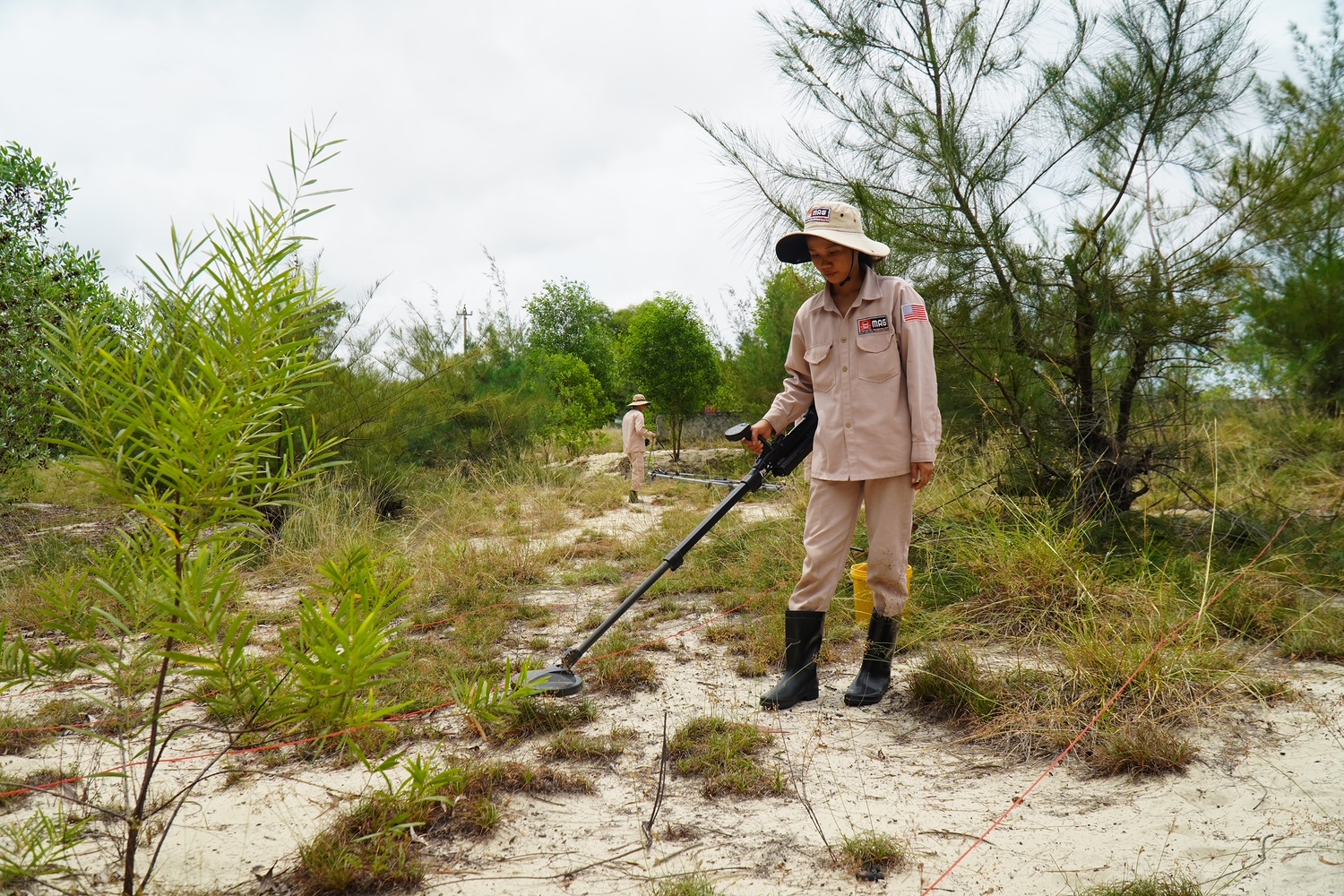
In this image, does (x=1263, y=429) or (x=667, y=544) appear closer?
(x=667, y=544)

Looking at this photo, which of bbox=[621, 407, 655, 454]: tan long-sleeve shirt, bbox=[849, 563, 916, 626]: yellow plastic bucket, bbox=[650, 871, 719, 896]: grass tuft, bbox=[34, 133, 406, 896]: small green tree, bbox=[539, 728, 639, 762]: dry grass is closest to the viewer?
bbox=[34, 133, 406, 896]: small green tree

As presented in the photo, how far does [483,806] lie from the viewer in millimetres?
2084

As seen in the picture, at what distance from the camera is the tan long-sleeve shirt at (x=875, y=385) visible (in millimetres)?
2887

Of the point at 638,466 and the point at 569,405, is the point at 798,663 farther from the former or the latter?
the point at 569,405

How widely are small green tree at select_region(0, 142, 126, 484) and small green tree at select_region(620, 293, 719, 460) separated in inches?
404

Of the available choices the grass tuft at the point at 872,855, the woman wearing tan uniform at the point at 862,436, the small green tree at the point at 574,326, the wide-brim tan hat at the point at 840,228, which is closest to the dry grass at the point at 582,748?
the woman wearing tan uniform at the point at 862,436

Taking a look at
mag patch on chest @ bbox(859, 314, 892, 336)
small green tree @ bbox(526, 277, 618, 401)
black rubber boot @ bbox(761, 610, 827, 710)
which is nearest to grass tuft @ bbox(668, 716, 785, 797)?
black rubber boot @ bbox(761, 610, 827, 710)

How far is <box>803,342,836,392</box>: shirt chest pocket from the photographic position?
3045 mm

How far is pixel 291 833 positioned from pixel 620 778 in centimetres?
85

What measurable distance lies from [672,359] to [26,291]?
10997 millimetres

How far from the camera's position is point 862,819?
2.10 metres

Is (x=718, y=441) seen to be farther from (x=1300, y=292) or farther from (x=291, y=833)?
(x=291, y=833)

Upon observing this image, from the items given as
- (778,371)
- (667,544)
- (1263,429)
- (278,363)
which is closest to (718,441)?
(778,371)

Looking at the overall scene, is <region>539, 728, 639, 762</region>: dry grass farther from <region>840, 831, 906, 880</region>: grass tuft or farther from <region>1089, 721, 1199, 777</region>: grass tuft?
<region>1089, 721, 1199, 777</region>: grass tuft
